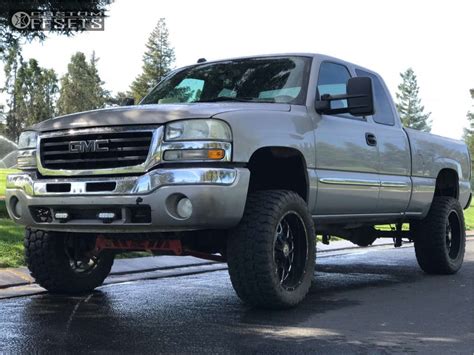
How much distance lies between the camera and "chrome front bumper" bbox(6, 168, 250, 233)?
4.70 m

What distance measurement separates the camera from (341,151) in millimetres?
6016

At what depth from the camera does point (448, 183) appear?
8406mm

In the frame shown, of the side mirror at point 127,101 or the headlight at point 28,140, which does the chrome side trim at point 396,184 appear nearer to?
the side mirror at point 127,101

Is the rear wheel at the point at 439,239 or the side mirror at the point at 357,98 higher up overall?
the side mirror at the point at 357,98

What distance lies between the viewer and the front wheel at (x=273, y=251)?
495cm

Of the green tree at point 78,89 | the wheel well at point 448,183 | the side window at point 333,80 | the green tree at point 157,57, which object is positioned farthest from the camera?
the green tree at point 78,89

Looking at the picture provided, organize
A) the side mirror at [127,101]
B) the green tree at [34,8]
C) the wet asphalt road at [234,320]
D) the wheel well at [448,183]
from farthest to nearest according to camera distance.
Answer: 1. the green tree at [34,8]
2. the wheel well at [448,183]
3. the side mirror at [127,101]
4. the wet asphalt road at [234,320]

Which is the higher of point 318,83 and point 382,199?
point 318,83

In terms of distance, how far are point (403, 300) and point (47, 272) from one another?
128 inches

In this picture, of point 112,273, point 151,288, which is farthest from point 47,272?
point 112,273

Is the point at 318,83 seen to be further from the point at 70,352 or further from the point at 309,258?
the point at 70,352

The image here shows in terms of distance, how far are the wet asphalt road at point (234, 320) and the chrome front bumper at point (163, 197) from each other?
735 mm

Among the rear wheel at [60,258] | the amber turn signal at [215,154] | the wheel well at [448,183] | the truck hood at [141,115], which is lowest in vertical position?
the rear wheel at [60,258]
